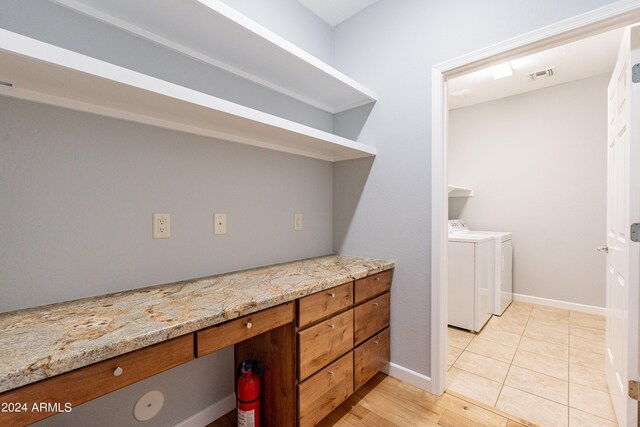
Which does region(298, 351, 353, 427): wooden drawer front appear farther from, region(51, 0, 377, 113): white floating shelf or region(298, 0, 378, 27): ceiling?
region(298, 0, 378, 27): ceiling

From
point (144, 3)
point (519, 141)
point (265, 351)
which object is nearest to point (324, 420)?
point (265, 351)

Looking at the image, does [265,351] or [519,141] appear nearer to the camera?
[265,351]

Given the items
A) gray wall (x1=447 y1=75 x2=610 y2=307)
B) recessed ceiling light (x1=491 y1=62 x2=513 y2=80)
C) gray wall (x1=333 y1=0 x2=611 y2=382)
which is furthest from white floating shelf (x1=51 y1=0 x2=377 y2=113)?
gray wall (x1=447 y1=75 x2=610 y2=307)

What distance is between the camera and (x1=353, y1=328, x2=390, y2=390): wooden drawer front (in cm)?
158

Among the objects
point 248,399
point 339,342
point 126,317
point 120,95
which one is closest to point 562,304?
point 339,342

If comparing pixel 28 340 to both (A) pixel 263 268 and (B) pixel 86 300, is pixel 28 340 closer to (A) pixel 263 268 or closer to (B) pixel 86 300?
(B) pixel 86 300

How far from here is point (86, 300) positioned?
108 centimetres

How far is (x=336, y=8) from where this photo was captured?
2031 millimetres

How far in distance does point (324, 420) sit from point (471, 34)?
2.30m

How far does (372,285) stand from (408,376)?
672 mm

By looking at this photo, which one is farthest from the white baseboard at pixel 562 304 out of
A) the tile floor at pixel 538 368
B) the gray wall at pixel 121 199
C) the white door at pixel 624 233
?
the gray wall at pixel 121 199

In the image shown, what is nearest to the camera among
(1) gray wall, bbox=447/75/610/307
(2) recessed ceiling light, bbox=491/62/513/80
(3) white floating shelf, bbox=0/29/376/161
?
(3) white floating shelf, bbox=0/29/376/161

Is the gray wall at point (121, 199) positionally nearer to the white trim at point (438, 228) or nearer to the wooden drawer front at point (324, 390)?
the wooden drawer front at point (324, 390)

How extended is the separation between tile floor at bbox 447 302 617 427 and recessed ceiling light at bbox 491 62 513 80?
2.52 meters
